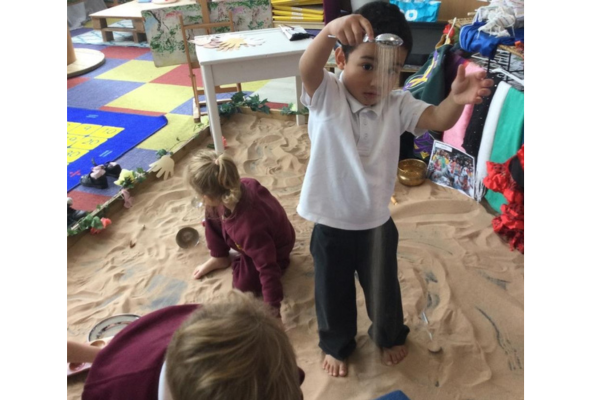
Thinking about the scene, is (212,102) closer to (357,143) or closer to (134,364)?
(357,143)

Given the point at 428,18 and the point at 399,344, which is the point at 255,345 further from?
the point at 428,18

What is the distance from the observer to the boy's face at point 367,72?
875 millimetres

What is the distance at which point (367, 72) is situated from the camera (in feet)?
2.96

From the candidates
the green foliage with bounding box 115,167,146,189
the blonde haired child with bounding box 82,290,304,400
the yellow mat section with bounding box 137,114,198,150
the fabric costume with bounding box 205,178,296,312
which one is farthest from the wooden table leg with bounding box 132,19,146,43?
the blonde haired child with bounding box 82,290,304,400

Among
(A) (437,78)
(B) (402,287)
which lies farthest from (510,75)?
(B) (402,287)

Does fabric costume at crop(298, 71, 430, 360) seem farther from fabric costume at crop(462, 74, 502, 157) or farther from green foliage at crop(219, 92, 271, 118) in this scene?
green foliage at crop(219, 92, 271, 118)

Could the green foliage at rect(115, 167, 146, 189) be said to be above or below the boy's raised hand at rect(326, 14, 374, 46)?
below

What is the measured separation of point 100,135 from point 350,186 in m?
2.25

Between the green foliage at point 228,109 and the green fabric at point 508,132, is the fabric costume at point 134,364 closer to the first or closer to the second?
the green fabric at point 508,132

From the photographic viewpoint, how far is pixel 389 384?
1.24 m

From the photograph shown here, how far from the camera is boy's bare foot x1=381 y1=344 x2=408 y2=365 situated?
1.30 m

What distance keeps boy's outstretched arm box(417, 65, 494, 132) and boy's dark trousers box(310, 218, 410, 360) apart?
27 cm

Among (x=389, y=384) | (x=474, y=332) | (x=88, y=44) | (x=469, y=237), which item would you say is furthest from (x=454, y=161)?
(x=88, y=44)

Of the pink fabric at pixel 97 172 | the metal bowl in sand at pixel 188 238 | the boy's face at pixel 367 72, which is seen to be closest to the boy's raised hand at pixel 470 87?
the boy's face at pixel 367 72
